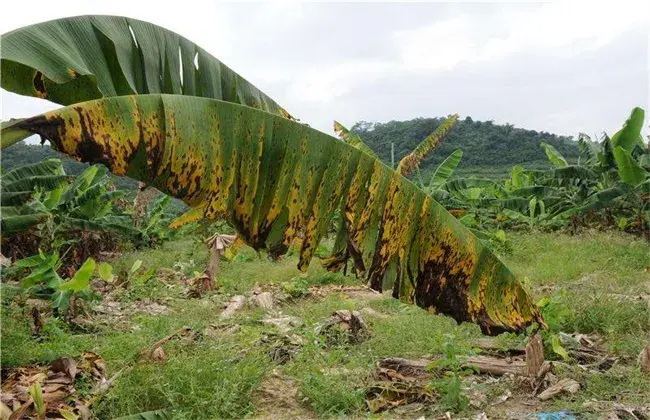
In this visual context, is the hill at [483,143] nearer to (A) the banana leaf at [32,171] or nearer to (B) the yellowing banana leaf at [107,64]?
(A) the banana leaf at [32,171]

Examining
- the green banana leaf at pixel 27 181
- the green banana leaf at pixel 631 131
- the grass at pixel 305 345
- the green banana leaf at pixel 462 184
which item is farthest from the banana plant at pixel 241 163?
the green banana leaf at pixel 462 184

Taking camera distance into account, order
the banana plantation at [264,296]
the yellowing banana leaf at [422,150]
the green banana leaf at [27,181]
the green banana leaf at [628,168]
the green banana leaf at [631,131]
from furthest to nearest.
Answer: the yellowing banana leaf at [422,150] → the green banana leaf at [631,131] → the green banana leaf at [628,168] → the green banana leaf at [27,181] → the banana plantation at [264,296]

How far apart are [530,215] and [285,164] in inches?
473

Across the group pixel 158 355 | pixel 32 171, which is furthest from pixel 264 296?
pixel 32 171

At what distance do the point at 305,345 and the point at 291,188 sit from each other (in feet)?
8.61

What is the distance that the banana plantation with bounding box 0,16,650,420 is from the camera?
91.0 inches

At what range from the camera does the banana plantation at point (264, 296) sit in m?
2.31

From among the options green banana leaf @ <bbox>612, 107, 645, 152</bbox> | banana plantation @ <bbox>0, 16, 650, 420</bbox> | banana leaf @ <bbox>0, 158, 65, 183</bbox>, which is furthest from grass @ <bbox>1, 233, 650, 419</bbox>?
green banana leaf @ <bbox>612, 107, 645, 152</bbox>

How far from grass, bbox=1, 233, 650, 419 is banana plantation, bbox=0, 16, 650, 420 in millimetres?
22

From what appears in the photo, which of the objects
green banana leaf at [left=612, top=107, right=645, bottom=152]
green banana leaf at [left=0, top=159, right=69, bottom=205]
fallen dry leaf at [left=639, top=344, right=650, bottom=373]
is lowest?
fallen dry leaf at [left=639, top=344, right=650, bottom=373]

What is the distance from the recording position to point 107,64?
2.79 m

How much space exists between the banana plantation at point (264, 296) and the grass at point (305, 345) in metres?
0.02

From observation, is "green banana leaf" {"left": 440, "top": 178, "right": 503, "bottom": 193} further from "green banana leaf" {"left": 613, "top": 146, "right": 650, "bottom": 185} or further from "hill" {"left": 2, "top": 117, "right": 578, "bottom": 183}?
"hill" {"left": 2, "top": 117, "right": 578, "bottom": 183}

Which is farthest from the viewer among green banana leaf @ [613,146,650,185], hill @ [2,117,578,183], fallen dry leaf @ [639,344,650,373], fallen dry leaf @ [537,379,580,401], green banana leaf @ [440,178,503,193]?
hill @ [2,117,578,183]
